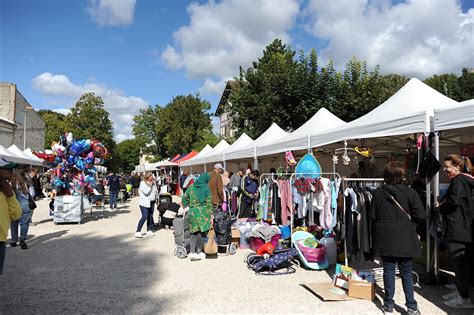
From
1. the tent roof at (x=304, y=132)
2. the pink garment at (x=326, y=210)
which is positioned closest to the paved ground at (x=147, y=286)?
the pink garment at (x=326, y=210)

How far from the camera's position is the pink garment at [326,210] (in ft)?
20.5

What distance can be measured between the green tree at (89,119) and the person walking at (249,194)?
117 ft

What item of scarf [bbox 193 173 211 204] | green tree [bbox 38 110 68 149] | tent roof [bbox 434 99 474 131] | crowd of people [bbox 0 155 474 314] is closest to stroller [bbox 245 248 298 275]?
scarf [bbox 193 173 211 204]

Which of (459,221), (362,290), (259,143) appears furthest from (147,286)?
(259,143)

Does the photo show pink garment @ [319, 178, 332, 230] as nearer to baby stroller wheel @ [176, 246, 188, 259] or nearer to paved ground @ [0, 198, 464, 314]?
paved ground @ [0, 198, 464, 314]

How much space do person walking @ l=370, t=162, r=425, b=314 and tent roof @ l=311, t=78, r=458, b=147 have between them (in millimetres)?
1637

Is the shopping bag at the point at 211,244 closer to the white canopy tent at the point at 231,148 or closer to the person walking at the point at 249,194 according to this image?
the person walking at the point at 249,194

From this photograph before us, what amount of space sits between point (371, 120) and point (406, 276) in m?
3.42

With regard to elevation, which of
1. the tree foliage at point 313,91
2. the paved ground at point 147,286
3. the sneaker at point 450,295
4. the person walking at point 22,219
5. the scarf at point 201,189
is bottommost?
the paved ground at point 147,286

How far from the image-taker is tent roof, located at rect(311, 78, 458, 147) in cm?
552

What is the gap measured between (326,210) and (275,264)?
1265mm

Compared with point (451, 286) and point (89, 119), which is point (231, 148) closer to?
point (451, 286)

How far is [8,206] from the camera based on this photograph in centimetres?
422

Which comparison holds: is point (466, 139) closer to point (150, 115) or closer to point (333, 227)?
point (333, 227)
